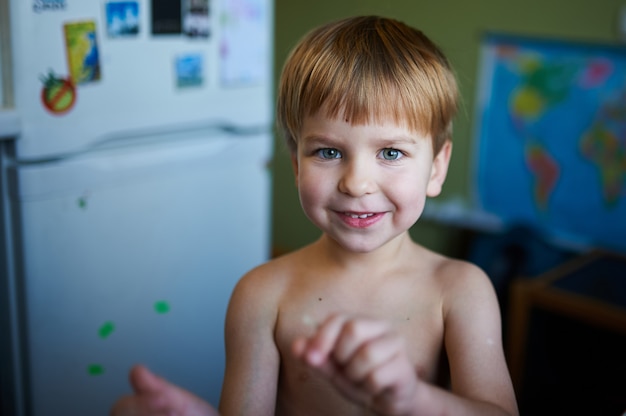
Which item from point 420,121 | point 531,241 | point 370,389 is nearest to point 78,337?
point 420,121

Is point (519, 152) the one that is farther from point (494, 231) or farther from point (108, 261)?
point (108, 261)

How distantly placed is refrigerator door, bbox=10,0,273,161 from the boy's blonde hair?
0.60 m

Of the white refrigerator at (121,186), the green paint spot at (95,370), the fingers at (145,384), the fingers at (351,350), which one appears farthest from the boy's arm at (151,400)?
the green paint spot at (95,370)

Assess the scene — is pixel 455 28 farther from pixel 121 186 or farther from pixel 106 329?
pixel 106 329

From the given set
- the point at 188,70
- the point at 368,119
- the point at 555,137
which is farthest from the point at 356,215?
the point at 555,137

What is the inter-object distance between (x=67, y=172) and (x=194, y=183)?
357 mm

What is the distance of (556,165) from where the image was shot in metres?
2.78

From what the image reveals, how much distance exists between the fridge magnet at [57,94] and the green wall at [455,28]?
1.14m

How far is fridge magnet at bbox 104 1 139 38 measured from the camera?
5.22 ft

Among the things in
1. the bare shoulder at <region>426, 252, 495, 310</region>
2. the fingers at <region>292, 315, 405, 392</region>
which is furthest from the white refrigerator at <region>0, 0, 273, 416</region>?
the fingers at <region>292, 315, 405, 392</region>

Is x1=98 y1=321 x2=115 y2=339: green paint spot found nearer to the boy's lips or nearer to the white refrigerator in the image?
the white refrigerator

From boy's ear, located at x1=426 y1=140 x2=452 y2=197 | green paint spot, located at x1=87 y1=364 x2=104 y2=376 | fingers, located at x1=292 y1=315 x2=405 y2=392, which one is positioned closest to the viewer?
fingers, located at x1=292 y1=315 x2=405 y2=392

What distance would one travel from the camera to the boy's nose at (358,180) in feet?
3.27

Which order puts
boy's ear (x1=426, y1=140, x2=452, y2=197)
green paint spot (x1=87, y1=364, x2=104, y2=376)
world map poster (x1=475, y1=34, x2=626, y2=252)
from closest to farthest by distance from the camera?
1. boy's ear (x1=426, y1=140, x2=452, y2=197)
2. green paint spot (x1=87, y1=364, x2=104, y2=376)
3. world map poster (x1=475, y1=34, x2=626, y2=252)
